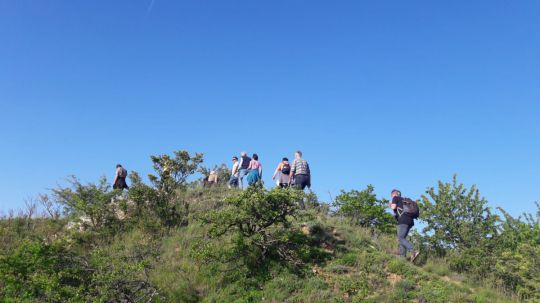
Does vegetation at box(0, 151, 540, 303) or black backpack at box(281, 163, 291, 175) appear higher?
black backpack at box(281, 163, 291, 175)

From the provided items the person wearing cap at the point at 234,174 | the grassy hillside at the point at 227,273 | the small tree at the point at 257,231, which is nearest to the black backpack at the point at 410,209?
the grassy hillside at the point at 227,273

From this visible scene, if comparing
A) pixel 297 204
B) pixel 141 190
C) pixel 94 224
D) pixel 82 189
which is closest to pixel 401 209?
pixel 297 204

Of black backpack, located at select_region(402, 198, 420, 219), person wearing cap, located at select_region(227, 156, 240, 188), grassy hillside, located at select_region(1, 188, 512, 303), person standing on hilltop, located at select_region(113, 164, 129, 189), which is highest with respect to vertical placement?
person wearing cap, located at select_region(227, 156, 240, 188)

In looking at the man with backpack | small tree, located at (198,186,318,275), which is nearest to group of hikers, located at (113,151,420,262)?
the man with backpack

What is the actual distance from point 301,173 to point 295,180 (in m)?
0.32

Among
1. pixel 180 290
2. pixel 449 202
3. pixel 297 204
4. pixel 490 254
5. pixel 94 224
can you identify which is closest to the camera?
pixel 180 290

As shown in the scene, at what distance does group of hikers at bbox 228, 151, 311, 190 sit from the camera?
13.3 metres

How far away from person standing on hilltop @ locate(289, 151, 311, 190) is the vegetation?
3.47ft

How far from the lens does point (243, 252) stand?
32.5 ft

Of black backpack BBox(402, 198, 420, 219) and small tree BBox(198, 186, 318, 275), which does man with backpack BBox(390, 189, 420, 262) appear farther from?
small tree BBox(198, 186, 318, 275)

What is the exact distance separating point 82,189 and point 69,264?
4249 mm

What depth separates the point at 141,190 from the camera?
499 inches

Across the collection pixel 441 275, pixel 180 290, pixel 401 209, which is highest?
pixel 401 209

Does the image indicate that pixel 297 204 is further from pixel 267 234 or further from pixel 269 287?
pixel 269 287
